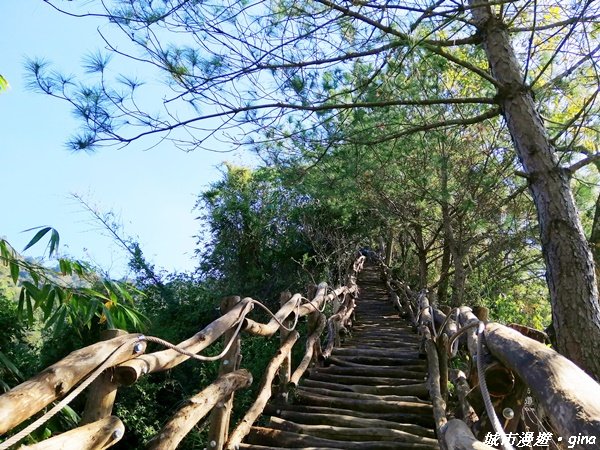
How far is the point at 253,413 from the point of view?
10.1 ft

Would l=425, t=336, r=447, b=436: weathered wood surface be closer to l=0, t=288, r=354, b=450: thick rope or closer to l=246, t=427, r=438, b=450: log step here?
l=246, t=427, r=438, b=450: log step

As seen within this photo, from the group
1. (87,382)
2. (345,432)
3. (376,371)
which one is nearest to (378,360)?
(376,371)

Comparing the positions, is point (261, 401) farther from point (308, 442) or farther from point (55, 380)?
point (55, 380)

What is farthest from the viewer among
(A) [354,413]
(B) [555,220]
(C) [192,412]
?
(A) [354,413]

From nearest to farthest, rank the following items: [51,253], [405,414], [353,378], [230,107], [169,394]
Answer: [51,253] → [405,414] → [230,107] → [353,378] → [169,394]

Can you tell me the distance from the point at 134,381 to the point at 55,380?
34 cm

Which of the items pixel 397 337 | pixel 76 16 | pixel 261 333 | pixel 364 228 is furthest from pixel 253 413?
pixel 364 228

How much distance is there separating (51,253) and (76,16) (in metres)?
1.60

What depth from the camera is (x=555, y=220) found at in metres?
3.29

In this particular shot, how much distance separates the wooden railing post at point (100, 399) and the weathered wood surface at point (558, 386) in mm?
1174

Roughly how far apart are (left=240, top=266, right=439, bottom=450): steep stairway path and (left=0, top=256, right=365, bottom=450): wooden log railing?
25cm

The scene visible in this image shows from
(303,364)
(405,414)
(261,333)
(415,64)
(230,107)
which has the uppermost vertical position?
(415,64)

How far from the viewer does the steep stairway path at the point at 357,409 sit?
3.18 m

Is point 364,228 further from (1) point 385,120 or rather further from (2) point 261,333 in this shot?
(2) point 261,333
